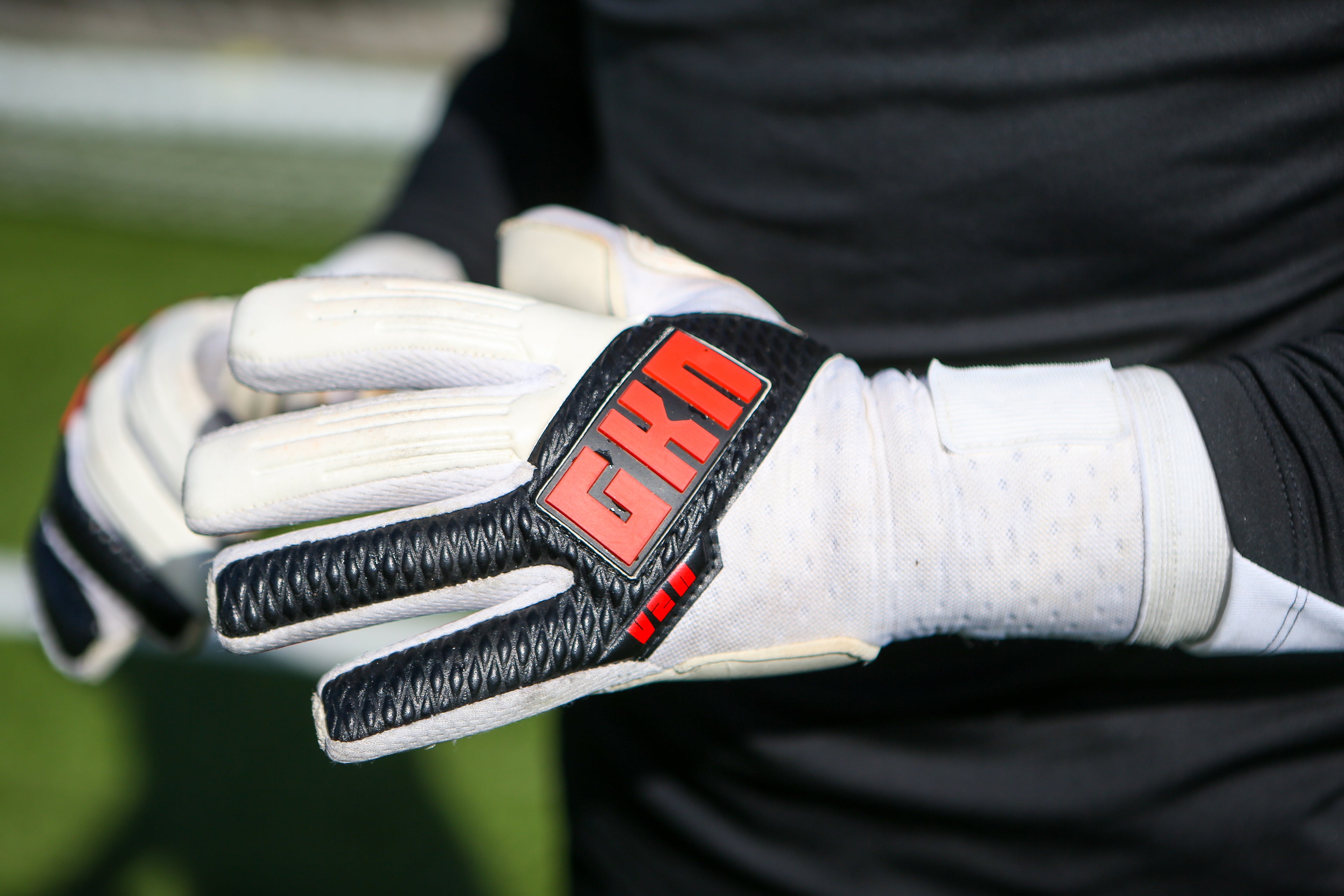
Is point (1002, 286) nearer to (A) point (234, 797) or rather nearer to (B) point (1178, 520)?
(B) point (1178, 520)

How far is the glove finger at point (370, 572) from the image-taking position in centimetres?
63

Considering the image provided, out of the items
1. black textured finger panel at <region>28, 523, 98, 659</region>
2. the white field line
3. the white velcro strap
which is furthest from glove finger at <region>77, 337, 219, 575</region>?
the white field line

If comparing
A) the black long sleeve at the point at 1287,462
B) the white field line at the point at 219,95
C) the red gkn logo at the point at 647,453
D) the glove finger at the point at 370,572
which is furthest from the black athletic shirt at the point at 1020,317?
the white field line at the point at 219,95

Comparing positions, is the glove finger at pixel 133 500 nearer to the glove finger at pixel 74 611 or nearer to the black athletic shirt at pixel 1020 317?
the glove finger at pixel 74 611

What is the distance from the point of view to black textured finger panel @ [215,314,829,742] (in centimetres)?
63

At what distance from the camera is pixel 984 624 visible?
0.68 metres

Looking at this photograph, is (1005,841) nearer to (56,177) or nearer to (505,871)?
(505,871)

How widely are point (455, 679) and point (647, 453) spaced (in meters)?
0.22

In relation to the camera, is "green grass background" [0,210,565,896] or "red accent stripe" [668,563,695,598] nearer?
"red accent stripe" [668,563,695,598]

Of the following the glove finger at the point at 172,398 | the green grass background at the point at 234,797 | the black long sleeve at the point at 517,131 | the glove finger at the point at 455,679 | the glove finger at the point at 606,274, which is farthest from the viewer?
the green grass background at the point at 234,797

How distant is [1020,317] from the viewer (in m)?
0.82

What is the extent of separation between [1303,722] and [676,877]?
26.0 inches

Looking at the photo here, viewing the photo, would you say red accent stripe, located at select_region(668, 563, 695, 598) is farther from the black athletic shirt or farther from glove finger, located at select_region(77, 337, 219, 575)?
glove finger, located at select_region(77, 337, 219, 575)

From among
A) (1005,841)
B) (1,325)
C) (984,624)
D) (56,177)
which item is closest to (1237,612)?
(984,624)
